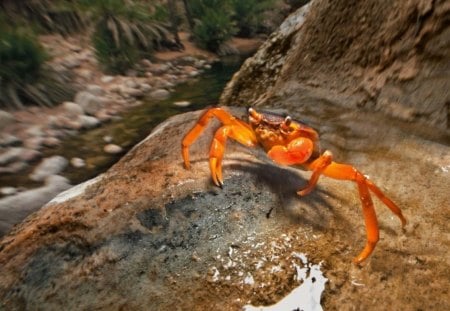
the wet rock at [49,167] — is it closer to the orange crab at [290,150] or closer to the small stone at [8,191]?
the small stone at [8,191]

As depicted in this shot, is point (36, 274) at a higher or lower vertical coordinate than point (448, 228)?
higher

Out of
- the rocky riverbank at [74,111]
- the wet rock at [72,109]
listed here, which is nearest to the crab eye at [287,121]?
the rocky riverbank at [74,111]

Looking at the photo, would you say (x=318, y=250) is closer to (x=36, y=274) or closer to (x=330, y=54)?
(x=36, y=274)

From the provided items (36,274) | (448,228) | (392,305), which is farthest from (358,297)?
(36,274)

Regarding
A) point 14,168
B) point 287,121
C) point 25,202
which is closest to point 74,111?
point 14,168

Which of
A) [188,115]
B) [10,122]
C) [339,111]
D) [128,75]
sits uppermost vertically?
[188,115]

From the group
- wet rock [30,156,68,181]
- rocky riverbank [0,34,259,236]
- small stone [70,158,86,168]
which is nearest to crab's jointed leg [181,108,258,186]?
rocky riverbank [0,34,259,236]

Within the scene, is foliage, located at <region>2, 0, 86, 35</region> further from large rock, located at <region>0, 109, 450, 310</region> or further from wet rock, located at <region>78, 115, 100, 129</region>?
large rock, located at <region>0, 109, 450, 310</region>
